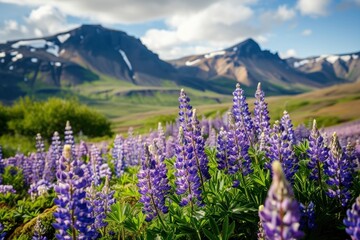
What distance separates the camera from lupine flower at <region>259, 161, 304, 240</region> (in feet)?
7.84

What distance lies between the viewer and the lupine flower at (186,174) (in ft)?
16.5

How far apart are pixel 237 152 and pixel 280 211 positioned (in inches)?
129

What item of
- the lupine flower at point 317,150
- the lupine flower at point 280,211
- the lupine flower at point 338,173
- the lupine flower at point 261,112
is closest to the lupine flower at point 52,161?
the lupine flower at point 261,112

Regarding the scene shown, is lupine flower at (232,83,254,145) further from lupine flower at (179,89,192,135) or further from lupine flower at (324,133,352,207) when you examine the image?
lupine flower at (324,133,352,207)

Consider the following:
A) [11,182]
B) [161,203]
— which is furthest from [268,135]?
[11,182]

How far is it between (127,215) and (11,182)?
7.78 meters

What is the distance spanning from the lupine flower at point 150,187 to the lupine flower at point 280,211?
2459 mm

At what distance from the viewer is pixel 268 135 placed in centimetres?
645

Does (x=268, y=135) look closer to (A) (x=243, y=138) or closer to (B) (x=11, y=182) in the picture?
(A) (x=243, y=138)

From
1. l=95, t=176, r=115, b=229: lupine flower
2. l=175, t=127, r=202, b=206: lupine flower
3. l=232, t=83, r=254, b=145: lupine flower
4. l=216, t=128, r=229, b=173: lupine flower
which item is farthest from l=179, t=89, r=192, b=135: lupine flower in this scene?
l=95, t=176, r=115, b=229: lupine flower

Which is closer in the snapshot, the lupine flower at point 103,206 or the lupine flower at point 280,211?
the lupine flower at point 280,211

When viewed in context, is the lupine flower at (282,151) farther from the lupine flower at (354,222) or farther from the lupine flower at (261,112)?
the lupine flower at (354,222)

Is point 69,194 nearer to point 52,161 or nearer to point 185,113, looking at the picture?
point 185,113

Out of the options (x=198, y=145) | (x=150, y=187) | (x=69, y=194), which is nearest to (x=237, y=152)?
(x=198, y=145)
